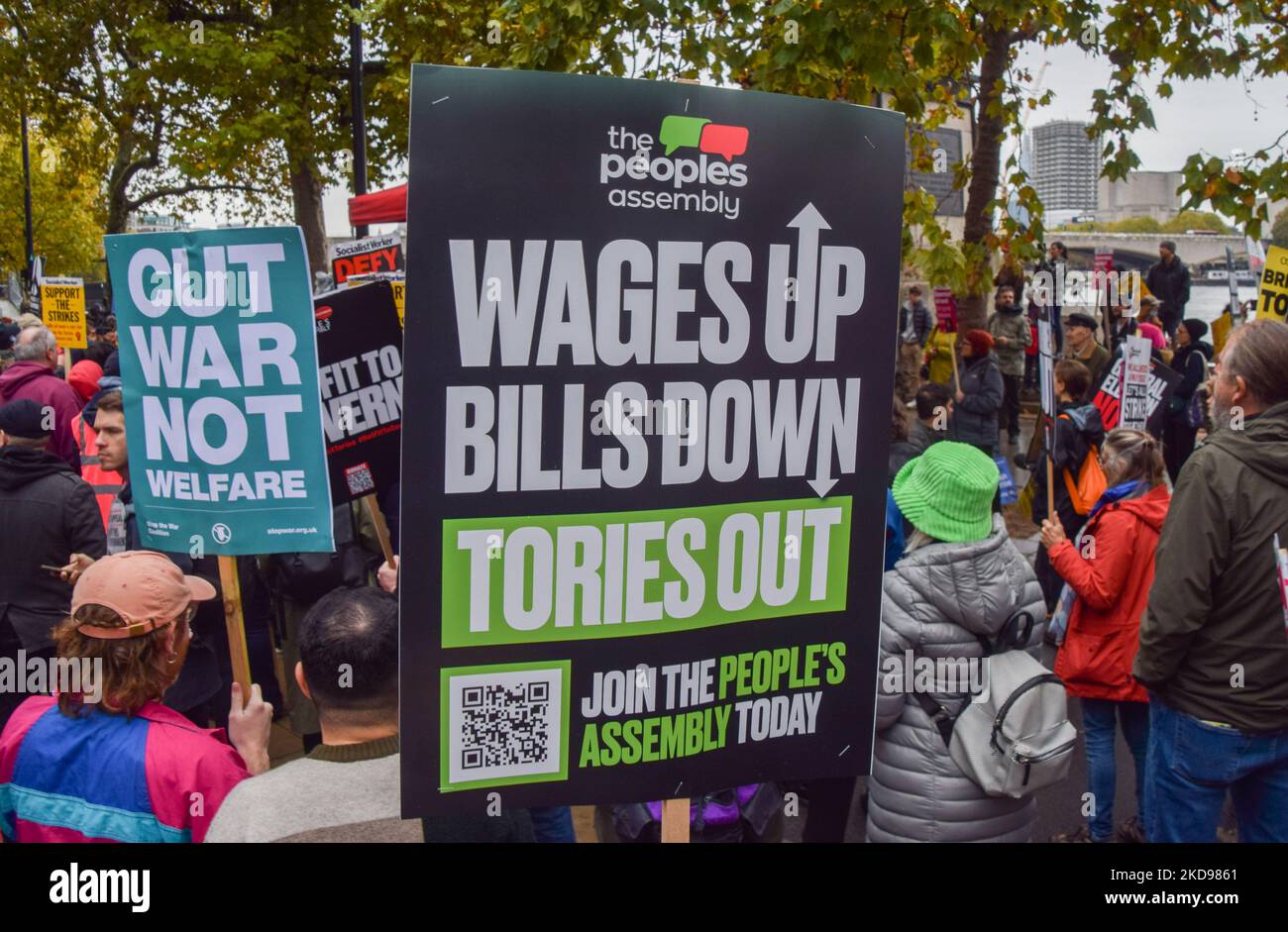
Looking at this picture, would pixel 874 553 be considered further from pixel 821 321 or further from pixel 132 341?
pixel 132 341

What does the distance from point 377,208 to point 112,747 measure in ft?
31.2

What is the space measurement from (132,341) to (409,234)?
220 cm

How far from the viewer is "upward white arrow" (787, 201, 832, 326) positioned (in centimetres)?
222

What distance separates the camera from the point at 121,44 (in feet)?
64.0

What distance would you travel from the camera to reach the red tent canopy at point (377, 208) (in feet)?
36.5

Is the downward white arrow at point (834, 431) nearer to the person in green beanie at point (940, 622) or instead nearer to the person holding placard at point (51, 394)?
the person in green beanie at point (940, 622)

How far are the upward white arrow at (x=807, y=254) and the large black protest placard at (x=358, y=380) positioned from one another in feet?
8.72

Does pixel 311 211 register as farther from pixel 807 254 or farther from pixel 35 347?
pixel 807 254

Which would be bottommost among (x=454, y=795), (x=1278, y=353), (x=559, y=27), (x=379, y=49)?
(x=454, y=795)

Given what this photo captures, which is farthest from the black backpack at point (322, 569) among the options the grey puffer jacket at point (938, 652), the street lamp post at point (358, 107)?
the street lamp post at point (358, 107)

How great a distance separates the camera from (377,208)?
11.3 m

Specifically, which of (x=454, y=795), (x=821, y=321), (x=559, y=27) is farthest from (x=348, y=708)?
(x=559, y=27)

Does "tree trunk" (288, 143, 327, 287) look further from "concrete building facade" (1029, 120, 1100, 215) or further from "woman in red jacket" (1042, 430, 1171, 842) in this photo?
"woman in red jacket" (1042, 430, 1171, 842)

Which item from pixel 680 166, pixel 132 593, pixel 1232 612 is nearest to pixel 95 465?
pixel 132 593
